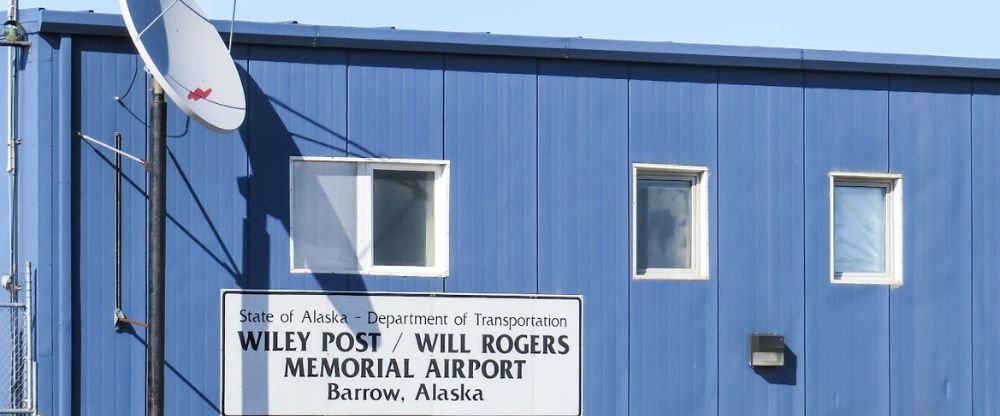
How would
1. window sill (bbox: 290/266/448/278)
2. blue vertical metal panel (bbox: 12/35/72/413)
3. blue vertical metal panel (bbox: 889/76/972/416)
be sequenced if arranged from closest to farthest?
1. blue vertical metal panel (bbox: 12/35/72/413)
2. window sill (bbox: 290/266/448/278)
3. blue vertical metal panel (bbox: 889/76/972/416)

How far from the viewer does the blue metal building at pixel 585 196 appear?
12516 millimetres

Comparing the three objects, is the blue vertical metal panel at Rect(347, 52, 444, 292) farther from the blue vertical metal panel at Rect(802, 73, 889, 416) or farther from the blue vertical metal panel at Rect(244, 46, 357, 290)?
the blue vertical metal panel at Rect(802, 73, 889, 416)

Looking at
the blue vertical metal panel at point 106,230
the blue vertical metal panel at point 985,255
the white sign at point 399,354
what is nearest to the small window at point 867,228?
the blue vertical metal panel at point 985,255

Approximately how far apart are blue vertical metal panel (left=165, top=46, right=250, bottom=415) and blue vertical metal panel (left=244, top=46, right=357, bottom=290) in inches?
4.1

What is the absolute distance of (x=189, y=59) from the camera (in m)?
11.9

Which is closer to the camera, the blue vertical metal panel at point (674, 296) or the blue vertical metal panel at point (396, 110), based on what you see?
the blue vertical metal panel at point (396, 110)

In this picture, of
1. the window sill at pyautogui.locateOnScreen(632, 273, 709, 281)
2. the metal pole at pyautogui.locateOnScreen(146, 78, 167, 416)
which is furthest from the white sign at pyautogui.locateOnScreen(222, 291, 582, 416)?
the metal pole at pyautogui.locateOnScreen(146, 78, 167, 416)

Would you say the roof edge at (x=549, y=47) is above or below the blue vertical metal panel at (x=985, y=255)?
above

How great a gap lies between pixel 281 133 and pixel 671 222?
3497mm

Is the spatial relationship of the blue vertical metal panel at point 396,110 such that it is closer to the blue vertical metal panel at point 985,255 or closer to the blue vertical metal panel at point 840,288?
the blue vertical metal panel at point 840,288

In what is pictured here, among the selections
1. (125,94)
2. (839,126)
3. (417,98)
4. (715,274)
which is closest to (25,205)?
(125,94)

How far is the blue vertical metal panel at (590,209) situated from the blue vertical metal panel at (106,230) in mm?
3376

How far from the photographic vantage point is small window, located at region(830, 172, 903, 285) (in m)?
13.9

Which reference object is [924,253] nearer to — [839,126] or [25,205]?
[839,126]
